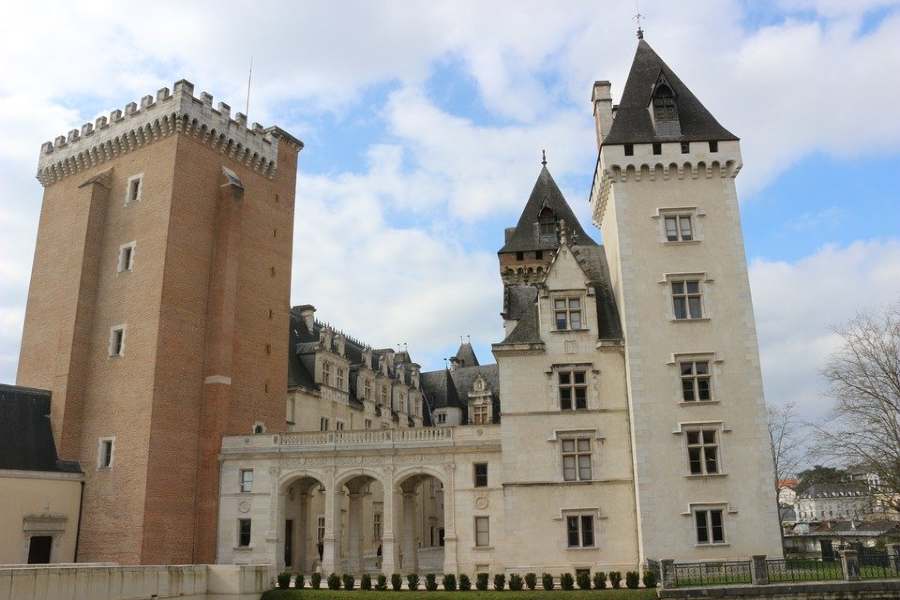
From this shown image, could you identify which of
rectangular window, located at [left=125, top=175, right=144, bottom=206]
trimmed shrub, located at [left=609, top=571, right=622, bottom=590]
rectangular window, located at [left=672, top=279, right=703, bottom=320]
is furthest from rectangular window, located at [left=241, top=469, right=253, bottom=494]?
rectangular window, located at [left=672, top=279, right=703, bottom=320]

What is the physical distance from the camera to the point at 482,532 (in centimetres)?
3175

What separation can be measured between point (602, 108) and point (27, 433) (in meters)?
30.3

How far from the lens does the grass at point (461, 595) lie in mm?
23953

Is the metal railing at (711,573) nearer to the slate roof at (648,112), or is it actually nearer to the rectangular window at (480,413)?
the slate roof at (648,112)

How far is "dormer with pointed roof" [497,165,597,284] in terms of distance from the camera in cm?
4447

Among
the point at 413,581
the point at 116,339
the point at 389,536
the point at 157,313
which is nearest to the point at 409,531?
the point at 389,536

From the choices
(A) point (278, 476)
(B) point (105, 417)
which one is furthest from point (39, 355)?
(A) point (278, 476)

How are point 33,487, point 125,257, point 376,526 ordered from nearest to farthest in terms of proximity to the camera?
1. point 33,487
2. point 125,257
3. point 376,526

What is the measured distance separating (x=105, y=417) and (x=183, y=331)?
5.31m

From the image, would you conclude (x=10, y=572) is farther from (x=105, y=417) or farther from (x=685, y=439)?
(x=685, y=439)

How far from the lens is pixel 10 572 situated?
64.3ft

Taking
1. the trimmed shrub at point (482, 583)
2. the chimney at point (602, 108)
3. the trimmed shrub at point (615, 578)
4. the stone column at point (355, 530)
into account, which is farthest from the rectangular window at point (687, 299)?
the stone column at point (355, 530)

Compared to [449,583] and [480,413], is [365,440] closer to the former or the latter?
[449,583]

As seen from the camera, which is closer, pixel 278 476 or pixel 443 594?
pixel 443 594
